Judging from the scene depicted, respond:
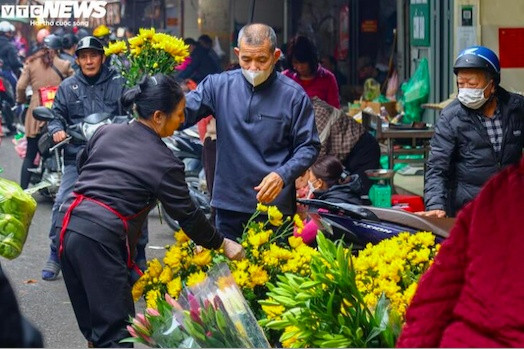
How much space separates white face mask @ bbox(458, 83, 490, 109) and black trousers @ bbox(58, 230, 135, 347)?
219 cm

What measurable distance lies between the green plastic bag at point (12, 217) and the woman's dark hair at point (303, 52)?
5.07 m

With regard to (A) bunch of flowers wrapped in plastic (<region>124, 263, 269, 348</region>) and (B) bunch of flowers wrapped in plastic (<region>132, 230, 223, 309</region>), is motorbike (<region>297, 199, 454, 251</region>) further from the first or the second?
(A) bunch of flowers wrapped in plastic (<region>124, 263, 269, 348</region>)

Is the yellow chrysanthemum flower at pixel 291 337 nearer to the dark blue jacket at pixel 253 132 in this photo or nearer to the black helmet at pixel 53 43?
the dark blue jacket at pixel 253 132

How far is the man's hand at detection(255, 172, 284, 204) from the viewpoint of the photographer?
6.62 metres

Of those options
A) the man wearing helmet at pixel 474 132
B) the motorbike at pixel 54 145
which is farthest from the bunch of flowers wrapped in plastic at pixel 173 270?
the motorbike at pixel 54 145

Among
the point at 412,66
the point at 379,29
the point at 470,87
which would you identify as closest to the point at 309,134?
the point at 470,87

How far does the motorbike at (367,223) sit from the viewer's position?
6363 mm

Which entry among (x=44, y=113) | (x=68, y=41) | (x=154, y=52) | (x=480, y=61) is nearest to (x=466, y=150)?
(x=480, y=61)

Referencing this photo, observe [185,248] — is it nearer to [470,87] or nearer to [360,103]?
[470,87]

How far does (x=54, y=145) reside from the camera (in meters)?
12.2

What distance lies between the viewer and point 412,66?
1667 centimetres

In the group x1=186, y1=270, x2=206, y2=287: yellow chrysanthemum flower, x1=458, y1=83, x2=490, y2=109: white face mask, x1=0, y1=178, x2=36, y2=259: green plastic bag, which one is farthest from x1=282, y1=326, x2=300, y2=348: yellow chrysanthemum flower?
x1=458, y1=83, x2=490, y2=109: white face mask

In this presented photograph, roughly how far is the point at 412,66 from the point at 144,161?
427 inches

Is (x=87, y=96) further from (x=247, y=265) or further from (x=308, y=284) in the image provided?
(x=308, y=284)
